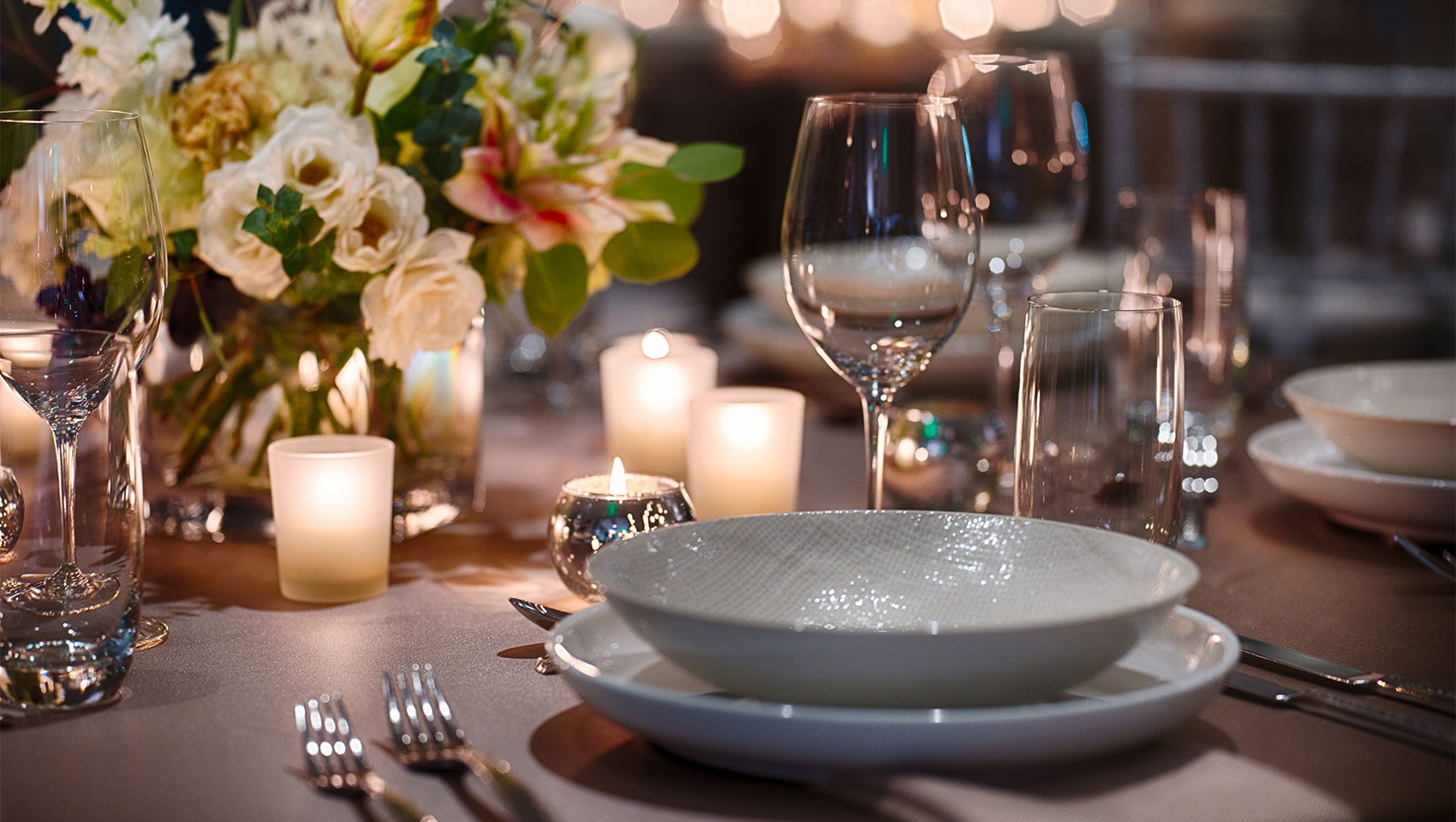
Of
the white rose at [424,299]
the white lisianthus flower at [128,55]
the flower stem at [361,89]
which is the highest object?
the white lisianthus flower at [128,55]

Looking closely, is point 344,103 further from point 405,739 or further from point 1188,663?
point 1188,663

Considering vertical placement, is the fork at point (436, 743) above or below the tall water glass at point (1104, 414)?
below

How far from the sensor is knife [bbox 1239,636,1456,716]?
675mm

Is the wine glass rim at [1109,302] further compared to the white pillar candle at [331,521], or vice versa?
the white pillar candle at [331,521]

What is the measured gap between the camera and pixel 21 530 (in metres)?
0.73

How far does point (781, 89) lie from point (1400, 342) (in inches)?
101

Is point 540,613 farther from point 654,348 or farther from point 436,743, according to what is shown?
point 654,348

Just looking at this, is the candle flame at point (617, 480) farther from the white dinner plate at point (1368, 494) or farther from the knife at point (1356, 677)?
the white dinner plate at point (1368, 494)

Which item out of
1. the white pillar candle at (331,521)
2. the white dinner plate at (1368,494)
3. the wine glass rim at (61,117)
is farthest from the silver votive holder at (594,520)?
the white dinner plate at (1368,494)

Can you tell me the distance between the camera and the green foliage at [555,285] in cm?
104

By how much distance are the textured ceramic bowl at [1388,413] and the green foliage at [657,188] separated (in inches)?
18.4

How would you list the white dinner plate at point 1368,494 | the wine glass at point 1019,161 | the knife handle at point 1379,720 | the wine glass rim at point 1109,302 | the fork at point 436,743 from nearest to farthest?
the fork at point 436,743
the knife handle at point 1379,720
the wine glass rim at point 1109,302
the white dinner plate at point 1368,494
the wine glass at point 1019,161

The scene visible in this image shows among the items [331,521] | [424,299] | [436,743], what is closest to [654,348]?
[424,299]

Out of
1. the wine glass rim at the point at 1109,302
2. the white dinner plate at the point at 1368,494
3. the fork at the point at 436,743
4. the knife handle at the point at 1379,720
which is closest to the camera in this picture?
the fork at the point at 436,743
